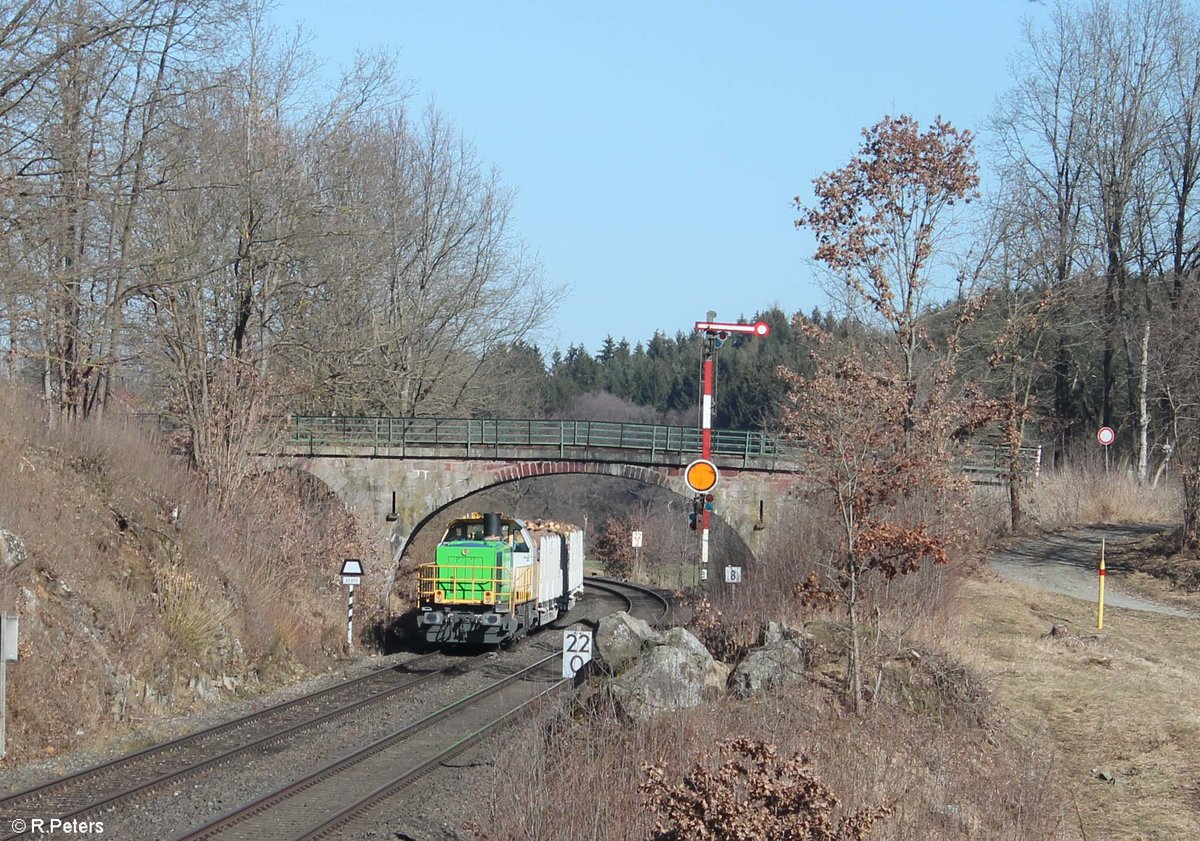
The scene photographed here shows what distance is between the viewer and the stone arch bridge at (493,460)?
3194 cm

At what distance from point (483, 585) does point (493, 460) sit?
10050 millimetres

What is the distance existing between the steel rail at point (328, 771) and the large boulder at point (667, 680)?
3.17 metres

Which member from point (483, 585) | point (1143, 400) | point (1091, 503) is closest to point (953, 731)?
point (483, 585)

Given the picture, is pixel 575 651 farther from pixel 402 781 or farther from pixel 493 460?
pixel 493 460

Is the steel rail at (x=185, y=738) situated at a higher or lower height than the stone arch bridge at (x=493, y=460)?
lower

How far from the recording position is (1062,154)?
41.0 m

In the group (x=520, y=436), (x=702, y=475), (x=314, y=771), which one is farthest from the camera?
(x=520, y=436)

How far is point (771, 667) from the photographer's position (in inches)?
541

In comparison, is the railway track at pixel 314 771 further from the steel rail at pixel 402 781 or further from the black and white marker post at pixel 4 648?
the black and white marker post at pixel 4 648

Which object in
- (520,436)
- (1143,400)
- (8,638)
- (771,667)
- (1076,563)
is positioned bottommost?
(1076,563)

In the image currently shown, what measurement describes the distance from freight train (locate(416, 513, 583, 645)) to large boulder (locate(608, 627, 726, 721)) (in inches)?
413

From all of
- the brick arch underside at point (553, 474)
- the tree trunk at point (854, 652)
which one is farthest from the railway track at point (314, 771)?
the brick arch underside at point (553, 474)

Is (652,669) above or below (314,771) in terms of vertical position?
above

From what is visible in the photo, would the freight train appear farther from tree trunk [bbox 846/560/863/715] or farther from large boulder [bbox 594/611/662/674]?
tree trunk [bbox 846/560/863/715]
